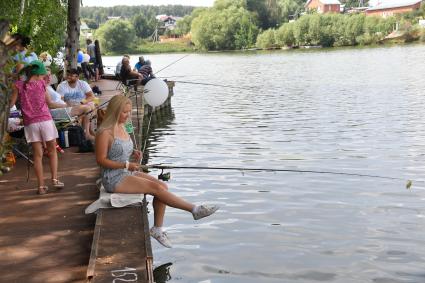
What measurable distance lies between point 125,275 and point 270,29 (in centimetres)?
10246

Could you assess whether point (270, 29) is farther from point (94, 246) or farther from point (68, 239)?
point (94, 246)

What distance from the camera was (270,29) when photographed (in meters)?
106

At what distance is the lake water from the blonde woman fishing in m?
0.86

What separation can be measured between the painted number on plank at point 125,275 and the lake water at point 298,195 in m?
1.82

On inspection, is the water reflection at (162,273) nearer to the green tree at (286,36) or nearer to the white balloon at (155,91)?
the white balloon at (155,91)

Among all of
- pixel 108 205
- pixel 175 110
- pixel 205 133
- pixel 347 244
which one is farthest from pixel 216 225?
pixel 175 110

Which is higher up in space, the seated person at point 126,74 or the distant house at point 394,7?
the distant house at point 394,7

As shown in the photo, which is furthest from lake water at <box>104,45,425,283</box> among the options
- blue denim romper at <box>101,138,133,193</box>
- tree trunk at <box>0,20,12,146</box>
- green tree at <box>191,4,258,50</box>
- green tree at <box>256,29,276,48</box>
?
green tree at <box>191,4,258,50</box>

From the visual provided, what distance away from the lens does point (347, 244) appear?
8391mm

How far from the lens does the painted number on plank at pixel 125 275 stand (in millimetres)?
5353

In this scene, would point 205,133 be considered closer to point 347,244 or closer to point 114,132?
point 347,244

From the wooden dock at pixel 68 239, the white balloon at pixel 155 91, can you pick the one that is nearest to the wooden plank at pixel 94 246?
the wooden dock at pixel 68 239

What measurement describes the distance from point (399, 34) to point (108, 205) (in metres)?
92.5

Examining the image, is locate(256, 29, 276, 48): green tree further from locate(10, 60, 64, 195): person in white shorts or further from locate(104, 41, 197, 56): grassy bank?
locate(10, 60, 64, 195): person in white shorts
